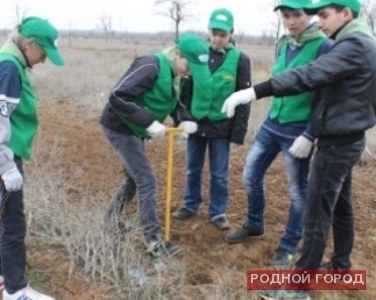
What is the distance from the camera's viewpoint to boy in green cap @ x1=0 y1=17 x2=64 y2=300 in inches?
104

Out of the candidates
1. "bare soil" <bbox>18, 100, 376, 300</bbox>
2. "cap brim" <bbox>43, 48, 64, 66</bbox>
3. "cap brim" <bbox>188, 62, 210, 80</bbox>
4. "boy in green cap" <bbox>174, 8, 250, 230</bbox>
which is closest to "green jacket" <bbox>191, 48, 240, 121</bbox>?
"boy in green cap" <bbox>174, 8, 250, 230</bbox>

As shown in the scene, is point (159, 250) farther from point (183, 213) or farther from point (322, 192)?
point (322, 192)

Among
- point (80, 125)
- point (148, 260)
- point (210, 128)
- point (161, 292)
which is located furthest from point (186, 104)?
point (80, 125)

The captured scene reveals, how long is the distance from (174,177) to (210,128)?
152 cm

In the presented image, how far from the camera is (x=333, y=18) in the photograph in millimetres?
2918

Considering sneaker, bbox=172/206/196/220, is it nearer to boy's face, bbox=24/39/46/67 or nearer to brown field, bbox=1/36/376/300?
brown field, bbox=1/36/376/300

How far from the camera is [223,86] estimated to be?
3967 millimetres

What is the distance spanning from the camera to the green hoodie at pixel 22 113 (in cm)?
273

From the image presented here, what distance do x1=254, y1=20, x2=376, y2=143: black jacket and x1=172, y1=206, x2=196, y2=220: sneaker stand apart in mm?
1727

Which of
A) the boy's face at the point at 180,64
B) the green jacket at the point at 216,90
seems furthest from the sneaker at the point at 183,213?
the boy's face at the point at 180,64

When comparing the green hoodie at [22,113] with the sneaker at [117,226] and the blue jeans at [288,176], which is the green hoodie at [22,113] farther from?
the blue jeans at [288,176]

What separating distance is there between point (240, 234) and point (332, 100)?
1.51 meters

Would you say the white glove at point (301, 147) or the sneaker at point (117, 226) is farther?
the sneaker at point (117, 226)

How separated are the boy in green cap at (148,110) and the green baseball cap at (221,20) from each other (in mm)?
384
